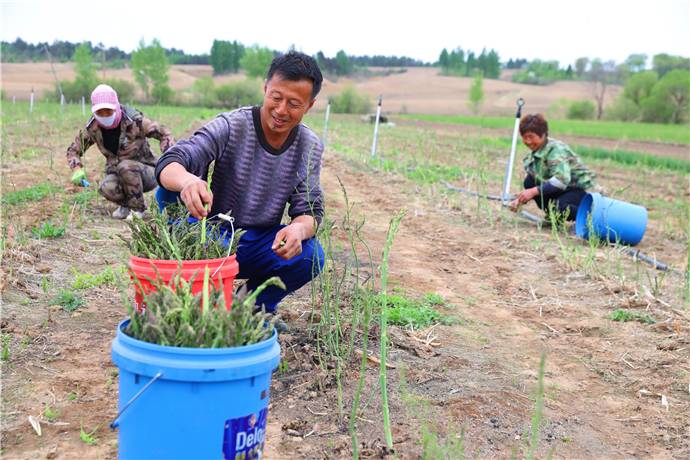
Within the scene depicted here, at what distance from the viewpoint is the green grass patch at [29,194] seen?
5602 millimetres

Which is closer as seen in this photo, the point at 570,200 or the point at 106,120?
the point at 106,120

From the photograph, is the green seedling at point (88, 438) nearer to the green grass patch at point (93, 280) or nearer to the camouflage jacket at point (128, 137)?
the green grass patch at point (93, 280)

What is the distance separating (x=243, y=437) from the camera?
1.64 meters

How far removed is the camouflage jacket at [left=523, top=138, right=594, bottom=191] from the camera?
628 cm

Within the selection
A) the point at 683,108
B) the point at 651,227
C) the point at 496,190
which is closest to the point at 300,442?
the point at 651,227

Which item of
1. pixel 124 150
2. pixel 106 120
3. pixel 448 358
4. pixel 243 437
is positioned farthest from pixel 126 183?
pixel 243 437

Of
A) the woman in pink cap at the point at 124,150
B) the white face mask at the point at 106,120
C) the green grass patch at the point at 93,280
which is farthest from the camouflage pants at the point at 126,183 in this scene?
the green grass patch at the point at 93,280

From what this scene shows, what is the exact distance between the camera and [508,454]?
7.83 ft

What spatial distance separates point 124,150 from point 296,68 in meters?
3.15

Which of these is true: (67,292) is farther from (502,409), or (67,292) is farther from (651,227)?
(651,227)

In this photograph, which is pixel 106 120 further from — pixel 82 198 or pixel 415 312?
pixel 415 312

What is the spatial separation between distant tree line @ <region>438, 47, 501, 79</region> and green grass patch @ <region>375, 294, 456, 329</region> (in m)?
109

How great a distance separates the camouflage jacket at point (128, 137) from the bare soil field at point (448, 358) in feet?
1.67

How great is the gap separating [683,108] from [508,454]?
51.0 meters
